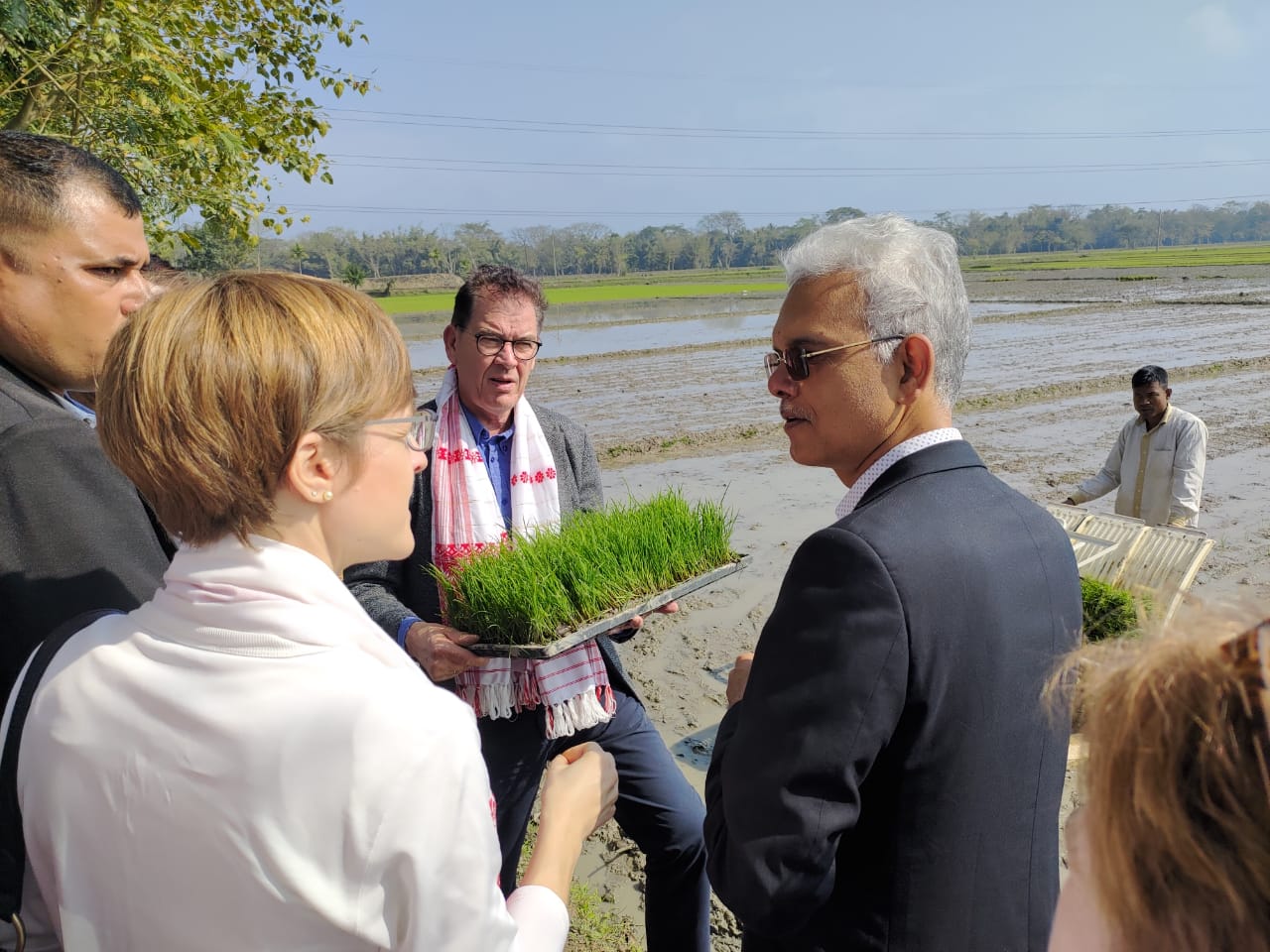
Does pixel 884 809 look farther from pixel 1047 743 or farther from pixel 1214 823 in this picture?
pixel 1214 823

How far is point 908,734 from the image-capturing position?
5.82 ft

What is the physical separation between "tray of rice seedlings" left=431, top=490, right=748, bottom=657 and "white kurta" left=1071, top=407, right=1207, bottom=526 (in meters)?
4.60

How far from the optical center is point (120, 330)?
4.48 feet

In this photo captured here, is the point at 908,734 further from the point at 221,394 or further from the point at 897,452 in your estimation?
the point at 221,394

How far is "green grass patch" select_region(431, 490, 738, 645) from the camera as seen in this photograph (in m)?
2.94

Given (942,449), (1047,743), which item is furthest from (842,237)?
(1047,743)

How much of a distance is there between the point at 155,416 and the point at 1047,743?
72.3 inches

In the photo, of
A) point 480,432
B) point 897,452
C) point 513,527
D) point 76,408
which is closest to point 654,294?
point 480,432

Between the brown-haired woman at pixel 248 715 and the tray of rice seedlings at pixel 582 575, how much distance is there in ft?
4.49

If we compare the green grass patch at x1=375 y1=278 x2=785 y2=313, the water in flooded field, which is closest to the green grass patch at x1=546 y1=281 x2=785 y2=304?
the green grass patch at x1=375 y1=278 x2=785 y2=313

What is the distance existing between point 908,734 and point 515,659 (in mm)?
1639

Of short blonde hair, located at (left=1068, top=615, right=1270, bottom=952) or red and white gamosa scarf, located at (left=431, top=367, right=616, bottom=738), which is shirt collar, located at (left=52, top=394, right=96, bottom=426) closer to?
red and white gamosa scarf, located at (left=431, top=367, right=616, bottom=738)

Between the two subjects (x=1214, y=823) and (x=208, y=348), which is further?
(x=208, y=348)

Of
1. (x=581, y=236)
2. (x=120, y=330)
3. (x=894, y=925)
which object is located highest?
(x=581, y=236)
